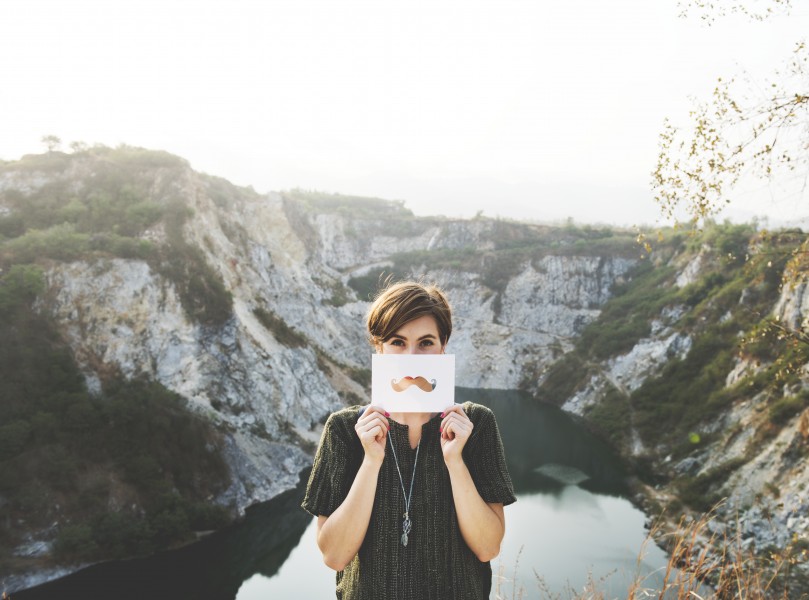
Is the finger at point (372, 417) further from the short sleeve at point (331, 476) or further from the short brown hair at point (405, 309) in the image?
the short brown hair at point (405, 309)

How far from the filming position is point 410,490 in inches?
88.4

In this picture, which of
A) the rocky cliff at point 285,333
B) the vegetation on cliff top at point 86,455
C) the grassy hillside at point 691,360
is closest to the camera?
the vegetation on cliff top at point 86,455

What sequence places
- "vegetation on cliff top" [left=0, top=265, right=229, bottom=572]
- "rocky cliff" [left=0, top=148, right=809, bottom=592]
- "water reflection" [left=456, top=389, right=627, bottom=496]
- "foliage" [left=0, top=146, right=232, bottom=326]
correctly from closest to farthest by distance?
"vegetation on cliff top" [left=0, top=265, right=229, bottom=572]
"rocky cliff" [left=0, top=148, right=809, bottom=592]
"foliage" [left=0, top=146, right=232, bottom=326]
"water reflection" [left=456, top=389, right=627, bottom=496]

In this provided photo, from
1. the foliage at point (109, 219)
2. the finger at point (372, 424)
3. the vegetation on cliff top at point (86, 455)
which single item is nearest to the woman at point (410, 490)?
the finger at point (372, 424)

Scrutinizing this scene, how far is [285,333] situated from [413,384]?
1350 inches

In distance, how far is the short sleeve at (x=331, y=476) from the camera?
2.22 m

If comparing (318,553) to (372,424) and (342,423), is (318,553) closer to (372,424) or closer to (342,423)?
(342,423)

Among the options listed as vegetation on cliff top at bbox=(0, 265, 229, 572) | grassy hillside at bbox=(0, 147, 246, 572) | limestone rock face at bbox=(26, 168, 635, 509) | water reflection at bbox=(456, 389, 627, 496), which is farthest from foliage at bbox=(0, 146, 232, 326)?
water reflection at bbox=(456, 389, 627, 496)

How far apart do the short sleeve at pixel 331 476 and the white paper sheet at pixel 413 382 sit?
0.77 feet

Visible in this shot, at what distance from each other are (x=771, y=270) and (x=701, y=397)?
32.5ft

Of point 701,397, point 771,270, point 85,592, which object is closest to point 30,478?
point 85,592

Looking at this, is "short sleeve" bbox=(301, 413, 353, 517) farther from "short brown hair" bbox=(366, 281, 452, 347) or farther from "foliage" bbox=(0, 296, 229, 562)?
"foliage" bbox=(0, 296, 229, 562)

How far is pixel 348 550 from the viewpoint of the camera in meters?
2.14

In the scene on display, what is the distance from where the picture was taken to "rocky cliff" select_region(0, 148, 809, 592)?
79.1ft
